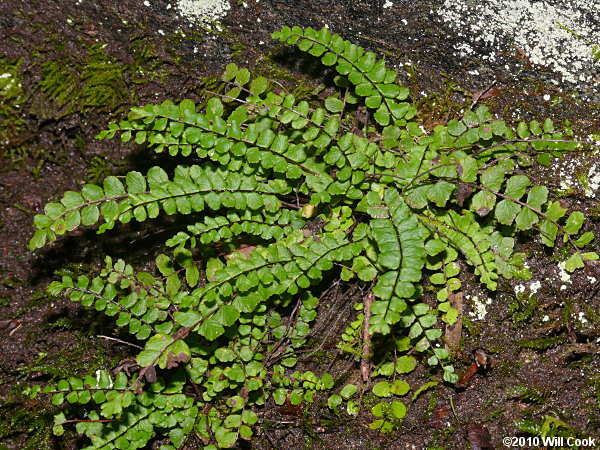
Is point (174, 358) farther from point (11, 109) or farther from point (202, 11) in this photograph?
point (202, 11)

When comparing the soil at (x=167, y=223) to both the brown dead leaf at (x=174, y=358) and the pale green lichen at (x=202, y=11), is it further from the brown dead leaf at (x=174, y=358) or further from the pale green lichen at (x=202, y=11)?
the brown dead leaf at (x=174, y=358)

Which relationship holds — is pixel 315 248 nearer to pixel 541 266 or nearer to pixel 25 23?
pixel 541 266

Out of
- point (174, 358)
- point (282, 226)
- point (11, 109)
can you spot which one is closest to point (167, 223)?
point (282, 226)

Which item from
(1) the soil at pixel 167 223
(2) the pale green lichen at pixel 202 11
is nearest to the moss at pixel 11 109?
(1) the soil at pixel 167 223

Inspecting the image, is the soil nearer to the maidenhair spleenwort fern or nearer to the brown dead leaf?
the maidenhair spleenwort fern

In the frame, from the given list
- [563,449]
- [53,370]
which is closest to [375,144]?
[563,449]

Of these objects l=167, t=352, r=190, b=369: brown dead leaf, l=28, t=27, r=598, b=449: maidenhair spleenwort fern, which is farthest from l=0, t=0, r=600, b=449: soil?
l=167, t=352, r=190, b=369: brown dead leaf
